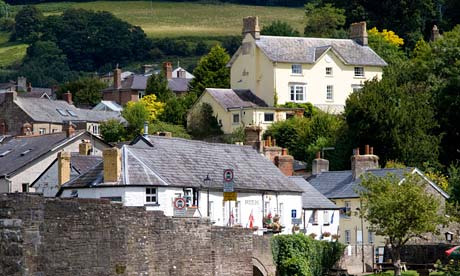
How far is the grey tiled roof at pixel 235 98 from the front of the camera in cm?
10928

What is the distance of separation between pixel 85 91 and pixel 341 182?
91942 millimetres

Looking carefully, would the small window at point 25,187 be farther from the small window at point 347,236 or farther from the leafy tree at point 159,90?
the leafy tree at point 159,90

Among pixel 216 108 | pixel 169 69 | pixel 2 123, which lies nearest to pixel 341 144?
pixel 216 108

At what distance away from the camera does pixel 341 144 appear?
3720 inches

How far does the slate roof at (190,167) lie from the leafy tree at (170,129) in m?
36.9

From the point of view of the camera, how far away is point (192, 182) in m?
60.9

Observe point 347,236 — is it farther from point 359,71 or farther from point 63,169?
point 359,71

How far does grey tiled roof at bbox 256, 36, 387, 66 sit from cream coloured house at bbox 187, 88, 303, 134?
3.51 m

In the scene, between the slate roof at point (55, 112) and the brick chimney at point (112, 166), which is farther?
the slate roof at point (55, 112)

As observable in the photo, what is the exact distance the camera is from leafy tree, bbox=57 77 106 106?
553 feet

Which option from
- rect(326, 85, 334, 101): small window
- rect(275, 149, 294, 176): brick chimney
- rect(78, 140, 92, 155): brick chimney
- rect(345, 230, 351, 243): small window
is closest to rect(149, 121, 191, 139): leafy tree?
rect(326, 85, 334, 101): small window

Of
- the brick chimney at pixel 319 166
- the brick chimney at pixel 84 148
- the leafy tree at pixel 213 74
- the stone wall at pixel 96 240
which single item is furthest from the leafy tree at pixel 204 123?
the stone wall at pixel 96 240

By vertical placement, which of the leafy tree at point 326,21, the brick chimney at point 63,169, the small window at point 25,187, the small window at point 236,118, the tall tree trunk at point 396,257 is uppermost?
the leafy tree at point 326,21

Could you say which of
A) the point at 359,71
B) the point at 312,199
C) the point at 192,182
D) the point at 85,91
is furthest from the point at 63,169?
the point at 85,91
